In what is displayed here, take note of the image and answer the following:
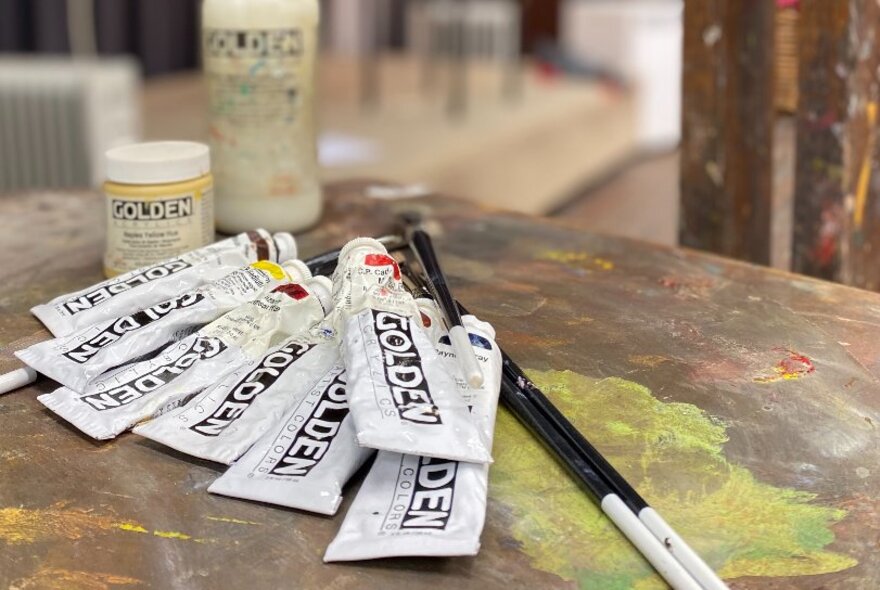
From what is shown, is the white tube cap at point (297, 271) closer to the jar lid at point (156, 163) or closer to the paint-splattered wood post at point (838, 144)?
the jar lid at point (156, 163)

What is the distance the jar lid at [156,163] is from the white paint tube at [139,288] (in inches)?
2.5

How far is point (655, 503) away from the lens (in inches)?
19.2

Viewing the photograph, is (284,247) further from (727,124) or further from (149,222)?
(727,124)

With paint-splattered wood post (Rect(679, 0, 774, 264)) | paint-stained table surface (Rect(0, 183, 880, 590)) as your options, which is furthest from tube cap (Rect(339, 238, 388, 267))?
paint-splattered wood post (Rect(679, 0, 774, 264))

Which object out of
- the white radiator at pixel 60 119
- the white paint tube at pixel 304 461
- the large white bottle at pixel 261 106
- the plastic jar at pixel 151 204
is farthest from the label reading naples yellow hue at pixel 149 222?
the white radiator at pixel 60 119

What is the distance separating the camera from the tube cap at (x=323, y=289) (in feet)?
2.14

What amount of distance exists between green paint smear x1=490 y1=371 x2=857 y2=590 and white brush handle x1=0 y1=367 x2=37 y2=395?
0.96 ft

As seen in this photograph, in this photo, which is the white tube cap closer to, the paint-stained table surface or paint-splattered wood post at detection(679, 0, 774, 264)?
the paint-stained table surface

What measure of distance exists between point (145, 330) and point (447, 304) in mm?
196

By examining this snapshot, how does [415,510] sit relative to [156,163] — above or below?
below

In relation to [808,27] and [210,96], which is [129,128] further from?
[808,27]

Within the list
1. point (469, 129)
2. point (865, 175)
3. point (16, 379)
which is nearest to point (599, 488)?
point (16, 379)

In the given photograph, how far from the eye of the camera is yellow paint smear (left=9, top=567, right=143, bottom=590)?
1.40 ft

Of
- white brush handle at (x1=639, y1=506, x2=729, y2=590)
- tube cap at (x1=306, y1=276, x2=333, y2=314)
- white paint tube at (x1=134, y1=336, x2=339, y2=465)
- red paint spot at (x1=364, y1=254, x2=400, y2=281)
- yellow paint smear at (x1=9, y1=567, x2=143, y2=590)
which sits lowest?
yellow paint smear at (x1=9, y1=567, x2=143, y2=590)
